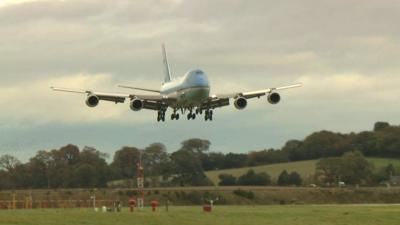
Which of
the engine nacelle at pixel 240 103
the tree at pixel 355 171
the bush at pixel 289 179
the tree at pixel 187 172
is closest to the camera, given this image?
the engine nacelle at pixel 240 103

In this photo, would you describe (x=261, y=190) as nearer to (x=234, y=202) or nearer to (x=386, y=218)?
(x=234, y=202)

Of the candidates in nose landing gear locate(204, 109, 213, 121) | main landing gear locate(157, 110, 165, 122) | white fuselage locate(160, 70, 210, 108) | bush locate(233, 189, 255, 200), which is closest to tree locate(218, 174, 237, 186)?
bush locate(233, 189, 255, 200)

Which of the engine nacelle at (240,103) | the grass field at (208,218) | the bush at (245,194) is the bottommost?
the grass field at (208,218)

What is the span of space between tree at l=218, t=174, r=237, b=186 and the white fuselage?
94.2 metres

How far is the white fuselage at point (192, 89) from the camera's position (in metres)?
88.1

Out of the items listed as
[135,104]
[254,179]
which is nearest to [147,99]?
[135,104]

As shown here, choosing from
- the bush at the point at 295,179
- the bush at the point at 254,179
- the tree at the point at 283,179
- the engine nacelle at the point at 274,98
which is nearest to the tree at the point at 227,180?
the bush at the point at 254,179

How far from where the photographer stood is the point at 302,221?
7569 centimetres

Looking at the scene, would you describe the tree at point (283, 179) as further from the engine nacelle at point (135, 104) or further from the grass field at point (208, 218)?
the grass field at point (208, 218)

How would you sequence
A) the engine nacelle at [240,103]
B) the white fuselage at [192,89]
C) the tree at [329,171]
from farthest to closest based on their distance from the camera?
the tree at [329,171] < the engine nacelle at [240,103] < the white fuselage at [192,89]

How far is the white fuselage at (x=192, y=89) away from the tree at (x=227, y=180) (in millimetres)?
94208

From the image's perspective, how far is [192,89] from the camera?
88375 millimetres

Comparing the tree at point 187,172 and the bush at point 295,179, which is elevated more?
the tree at point 187,172

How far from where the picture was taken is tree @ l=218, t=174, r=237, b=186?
186525 millimetres
